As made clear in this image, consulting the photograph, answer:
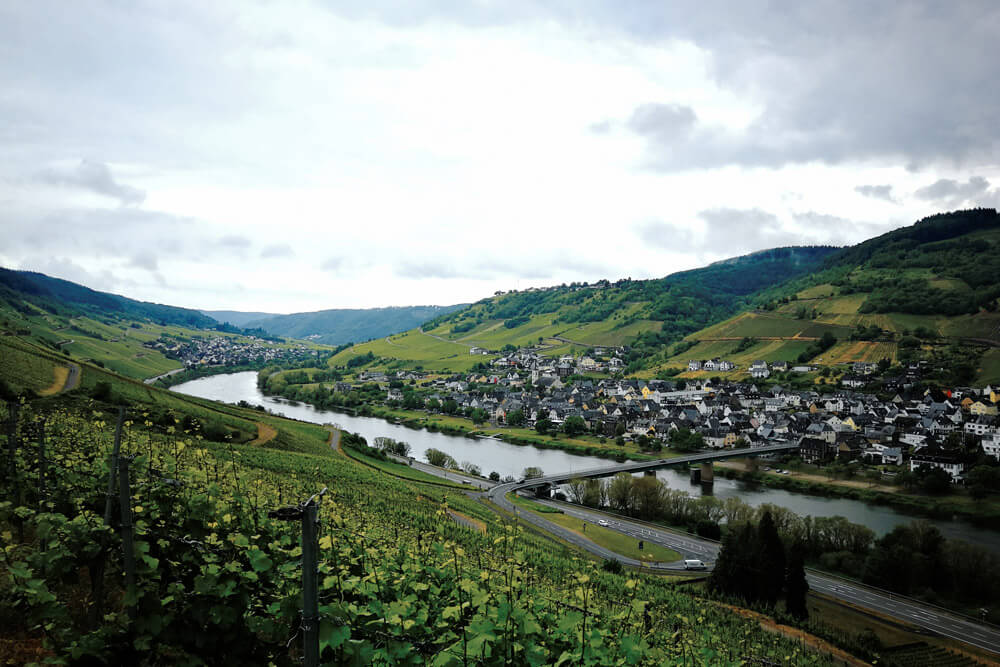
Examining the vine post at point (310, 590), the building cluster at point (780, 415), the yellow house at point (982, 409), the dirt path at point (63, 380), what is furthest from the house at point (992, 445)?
the dirt path at point (63, 380)

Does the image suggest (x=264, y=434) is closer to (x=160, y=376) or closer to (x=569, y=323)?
(x=160, y=376)

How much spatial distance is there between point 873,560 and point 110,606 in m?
29.1

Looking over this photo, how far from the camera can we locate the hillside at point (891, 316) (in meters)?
73.4

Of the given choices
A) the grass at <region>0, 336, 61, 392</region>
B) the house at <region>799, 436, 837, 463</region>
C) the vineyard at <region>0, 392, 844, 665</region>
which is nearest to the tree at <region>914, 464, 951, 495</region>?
the house at <region>799, 436, 837, 463</region>

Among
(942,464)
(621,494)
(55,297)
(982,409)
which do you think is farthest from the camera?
(55,297)

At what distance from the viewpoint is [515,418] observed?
64.2m

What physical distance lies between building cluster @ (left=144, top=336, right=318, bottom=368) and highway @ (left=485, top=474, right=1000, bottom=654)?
102602 mm

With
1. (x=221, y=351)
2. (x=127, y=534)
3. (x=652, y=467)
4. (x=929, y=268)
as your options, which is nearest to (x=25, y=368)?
(x=127, y=534)

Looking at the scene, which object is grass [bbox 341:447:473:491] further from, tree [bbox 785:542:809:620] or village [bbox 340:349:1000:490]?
village [bbox 340:349:1000:490]

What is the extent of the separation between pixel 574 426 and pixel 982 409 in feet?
132

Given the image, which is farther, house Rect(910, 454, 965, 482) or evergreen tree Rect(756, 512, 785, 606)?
house Rect(910, 454, 965, 482)

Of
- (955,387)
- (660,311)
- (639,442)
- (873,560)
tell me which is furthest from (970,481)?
(660,311)

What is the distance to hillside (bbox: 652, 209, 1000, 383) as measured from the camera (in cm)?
7344

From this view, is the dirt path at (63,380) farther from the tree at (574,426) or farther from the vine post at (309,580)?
the tree at (574,426)
